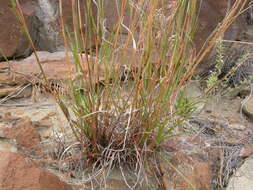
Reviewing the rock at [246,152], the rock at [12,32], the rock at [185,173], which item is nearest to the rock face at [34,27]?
the rock at [12,32]

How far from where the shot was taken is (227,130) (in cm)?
193

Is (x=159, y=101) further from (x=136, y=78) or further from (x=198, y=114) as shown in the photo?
(x=198, y=114)

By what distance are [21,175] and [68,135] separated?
478 mm

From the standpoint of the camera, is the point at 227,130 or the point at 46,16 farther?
the point at 46,16

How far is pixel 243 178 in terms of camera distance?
1668 millimetres

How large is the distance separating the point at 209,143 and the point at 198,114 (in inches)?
7.6

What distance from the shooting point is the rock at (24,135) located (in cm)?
159

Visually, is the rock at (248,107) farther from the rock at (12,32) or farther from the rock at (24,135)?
the rock at (12,32)

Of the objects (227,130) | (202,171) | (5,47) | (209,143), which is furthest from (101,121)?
(5,47)

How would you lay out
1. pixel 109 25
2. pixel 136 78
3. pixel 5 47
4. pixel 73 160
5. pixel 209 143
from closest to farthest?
pixel 136 78 < pixel 73 160 < pixel 209 143 < pixel 5 47 < pixel 109 25

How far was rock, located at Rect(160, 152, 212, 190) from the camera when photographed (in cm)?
153

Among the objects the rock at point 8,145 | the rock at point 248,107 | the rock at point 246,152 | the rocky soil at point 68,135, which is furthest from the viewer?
the rock at point 248,107

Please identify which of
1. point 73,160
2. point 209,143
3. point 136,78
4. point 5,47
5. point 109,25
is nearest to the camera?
point 136,78

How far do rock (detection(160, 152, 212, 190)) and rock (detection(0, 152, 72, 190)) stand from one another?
0.47 m
